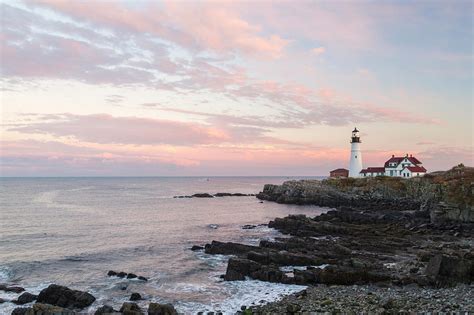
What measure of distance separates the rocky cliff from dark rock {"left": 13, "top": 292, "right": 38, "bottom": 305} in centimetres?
4242

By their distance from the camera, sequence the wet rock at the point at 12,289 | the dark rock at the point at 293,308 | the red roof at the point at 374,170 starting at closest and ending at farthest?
the dark rock at the point at 293,308 < the wet rock at the point at 12,289 < the red roof at the point at 374,170

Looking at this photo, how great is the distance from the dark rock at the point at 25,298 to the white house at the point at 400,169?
307 feet

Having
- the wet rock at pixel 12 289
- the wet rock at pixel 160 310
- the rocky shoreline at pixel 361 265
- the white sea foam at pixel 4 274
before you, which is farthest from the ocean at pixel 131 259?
the wet rock at pixel 160 310

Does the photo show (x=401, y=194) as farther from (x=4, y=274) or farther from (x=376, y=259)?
(x=4, y=274)

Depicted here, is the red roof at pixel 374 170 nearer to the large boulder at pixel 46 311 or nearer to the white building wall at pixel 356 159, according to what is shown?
the white building wall at pixel 356 159

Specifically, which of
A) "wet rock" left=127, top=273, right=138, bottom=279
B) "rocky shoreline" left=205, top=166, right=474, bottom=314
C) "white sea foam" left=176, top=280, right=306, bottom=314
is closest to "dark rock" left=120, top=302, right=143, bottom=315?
"white sea foam" left=176, top=280, right=306, bottom=314

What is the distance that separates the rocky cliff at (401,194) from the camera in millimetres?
47312

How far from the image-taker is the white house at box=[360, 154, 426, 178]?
98062 mm

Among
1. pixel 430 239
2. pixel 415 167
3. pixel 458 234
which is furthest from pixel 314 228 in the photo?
pixel 415 167

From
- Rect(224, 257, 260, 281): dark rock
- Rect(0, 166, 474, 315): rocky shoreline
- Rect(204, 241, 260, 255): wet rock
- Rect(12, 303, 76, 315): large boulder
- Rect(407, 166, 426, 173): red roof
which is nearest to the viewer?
Rect(12, 303, 76, 315): large boulder

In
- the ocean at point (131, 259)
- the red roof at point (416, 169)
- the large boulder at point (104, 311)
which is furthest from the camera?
the red roof at point (416, 169)

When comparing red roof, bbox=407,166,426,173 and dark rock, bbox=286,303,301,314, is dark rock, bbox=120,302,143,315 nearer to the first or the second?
dark rock, bbox=286,303,301,314

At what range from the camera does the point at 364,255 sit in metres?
30.5

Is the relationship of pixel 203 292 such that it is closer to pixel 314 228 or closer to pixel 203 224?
pixel 314 228
